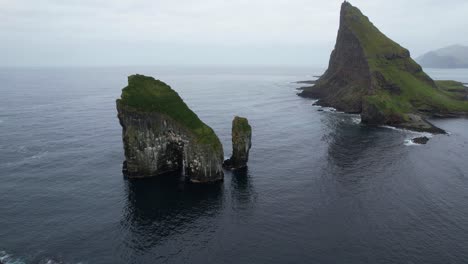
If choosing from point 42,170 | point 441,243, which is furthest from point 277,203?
point 42,170

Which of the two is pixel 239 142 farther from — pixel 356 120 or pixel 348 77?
pixel 348 77

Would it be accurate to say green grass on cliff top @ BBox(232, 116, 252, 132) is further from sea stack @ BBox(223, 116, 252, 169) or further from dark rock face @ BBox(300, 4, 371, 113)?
dark rock face @ BBox(300, 4, 371, 113)

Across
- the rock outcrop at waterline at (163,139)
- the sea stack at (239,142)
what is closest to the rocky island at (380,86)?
the sea stack at (239,142)

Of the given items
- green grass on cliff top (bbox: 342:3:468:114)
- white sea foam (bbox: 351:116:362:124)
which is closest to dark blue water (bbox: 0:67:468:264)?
white sea foam (bbox: 351:116:362:124)

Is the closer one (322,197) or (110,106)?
(322,197)

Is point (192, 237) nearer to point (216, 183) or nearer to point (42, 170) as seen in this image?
point (216, 183)

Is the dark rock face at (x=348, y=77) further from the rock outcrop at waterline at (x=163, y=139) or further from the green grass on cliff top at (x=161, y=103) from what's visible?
the rock outcrop at waterline at (x=163, y=139)
